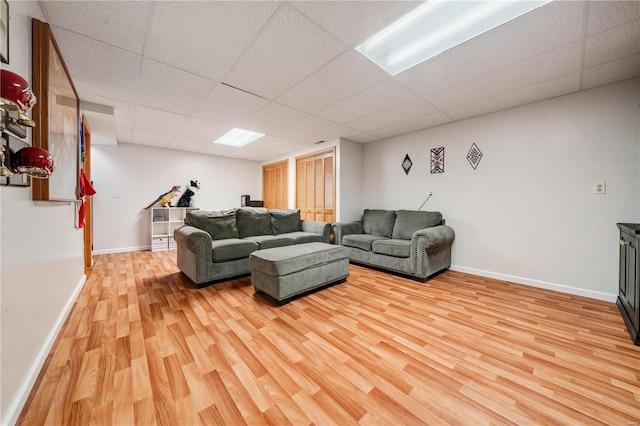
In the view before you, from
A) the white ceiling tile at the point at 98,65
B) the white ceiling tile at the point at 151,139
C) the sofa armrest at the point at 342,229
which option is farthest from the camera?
the white ceiling tile at the point at 151,139

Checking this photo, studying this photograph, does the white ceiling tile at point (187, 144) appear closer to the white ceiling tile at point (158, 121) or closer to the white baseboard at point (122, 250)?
the white ceiling tile at point (158, 121)

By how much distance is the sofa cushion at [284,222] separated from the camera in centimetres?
410

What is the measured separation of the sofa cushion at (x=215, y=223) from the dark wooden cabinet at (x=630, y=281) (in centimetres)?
411

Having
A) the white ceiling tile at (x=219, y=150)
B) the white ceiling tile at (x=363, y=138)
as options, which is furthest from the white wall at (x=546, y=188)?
the white ceiling tile at (x=219, y=150)

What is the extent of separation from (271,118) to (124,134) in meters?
2.99

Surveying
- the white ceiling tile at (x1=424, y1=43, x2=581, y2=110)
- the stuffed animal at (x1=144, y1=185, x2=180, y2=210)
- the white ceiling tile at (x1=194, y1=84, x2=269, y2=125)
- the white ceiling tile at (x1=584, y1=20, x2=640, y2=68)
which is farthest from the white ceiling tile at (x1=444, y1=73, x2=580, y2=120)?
Result: the stuffed animal at (x1=144, y1=185, x2=180, y2=210)

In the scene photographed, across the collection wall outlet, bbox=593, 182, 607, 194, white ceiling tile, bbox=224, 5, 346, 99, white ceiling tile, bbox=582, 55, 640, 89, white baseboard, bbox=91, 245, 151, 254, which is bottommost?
white baseboard, bbox=91, 245, 151, 254

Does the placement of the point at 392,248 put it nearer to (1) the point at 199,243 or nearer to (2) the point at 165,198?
(1) the point at 199,243

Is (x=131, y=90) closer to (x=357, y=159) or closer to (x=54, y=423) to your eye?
(x=54, y=423)

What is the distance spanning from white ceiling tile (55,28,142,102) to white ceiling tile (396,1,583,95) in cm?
255

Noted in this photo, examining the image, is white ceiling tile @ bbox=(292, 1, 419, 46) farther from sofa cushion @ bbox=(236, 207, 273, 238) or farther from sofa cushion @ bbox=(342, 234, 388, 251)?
sofa cushion @ bbox=(236, 207, 273, 238)

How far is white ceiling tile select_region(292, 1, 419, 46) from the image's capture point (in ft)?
4.90

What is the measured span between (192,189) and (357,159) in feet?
13.3

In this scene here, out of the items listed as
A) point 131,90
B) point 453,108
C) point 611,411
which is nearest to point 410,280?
point 611,411
